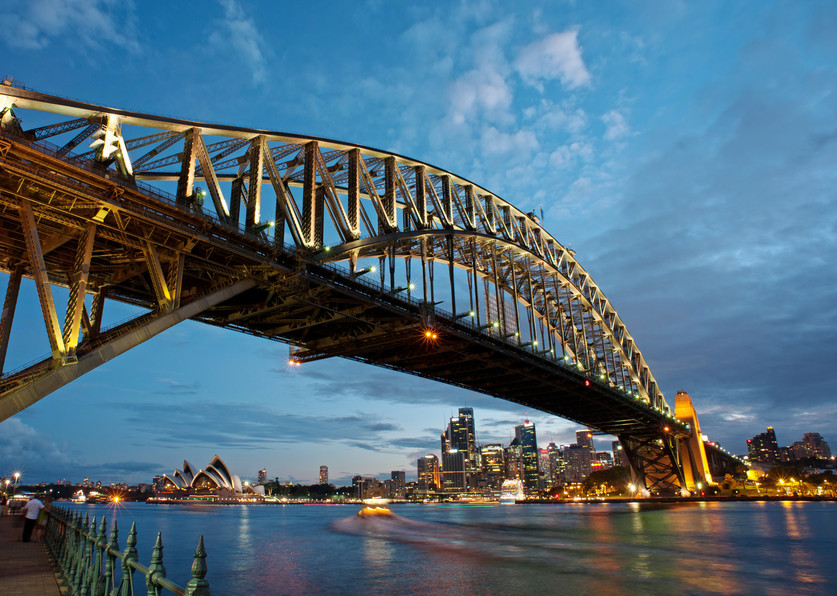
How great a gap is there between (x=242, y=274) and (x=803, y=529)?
53.9m

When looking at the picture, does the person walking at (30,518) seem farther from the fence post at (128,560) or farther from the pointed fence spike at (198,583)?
the pointed fence spike at (198,583)

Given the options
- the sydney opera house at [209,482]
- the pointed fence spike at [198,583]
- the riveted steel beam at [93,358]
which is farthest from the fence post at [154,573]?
the sydney opera house at [209,482]

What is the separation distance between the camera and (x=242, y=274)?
29.6 m

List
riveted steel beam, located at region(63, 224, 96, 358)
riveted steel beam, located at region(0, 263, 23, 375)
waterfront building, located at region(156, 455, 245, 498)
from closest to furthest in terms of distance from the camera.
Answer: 1. riveted steel beam, located at region(63, 224, 96, 358)
2. riveted steel beam, located at region(0, 263, 23, 375)
3. waterfront building, located at region(156, 455, 245, 498)

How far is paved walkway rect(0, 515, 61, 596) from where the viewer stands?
10523 mm

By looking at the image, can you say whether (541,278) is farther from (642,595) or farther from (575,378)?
(642,595)

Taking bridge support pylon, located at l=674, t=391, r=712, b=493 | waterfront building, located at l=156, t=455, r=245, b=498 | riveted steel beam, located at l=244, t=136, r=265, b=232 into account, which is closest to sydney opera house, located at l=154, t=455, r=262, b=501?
waterfront building, located at l=156, t=455, r=245, b=498

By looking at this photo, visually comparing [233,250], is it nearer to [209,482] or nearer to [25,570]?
[25,570]

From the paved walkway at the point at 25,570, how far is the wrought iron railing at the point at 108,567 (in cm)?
27

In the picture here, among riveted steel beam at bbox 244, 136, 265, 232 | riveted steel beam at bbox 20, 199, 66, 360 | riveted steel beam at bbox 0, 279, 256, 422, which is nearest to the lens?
riveted steel beam at bbox 0, 279, 256, 422

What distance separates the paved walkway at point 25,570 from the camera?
34.5 ft

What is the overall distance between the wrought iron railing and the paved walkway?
0.27 m

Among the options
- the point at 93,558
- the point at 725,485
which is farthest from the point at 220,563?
the point at 725,485

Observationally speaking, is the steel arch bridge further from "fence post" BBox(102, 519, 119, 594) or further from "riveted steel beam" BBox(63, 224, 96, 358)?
"fence post" BBox(102, 519, 119, 594)
